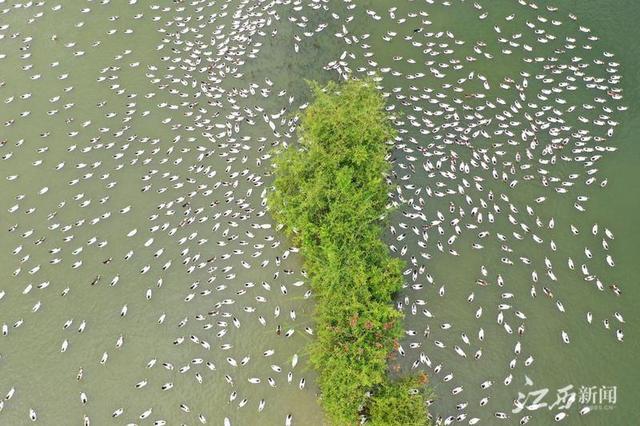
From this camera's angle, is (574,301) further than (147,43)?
No

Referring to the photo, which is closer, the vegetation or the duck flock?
the vegetation

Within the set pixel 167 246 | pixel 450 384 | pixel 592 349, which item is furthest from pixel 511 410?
pixel 167 246

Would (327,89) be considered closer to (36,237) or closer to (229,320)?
(229,320)

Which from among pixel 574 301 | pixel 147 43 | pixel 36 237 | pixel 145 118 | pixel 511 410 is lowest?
pixel 511 410

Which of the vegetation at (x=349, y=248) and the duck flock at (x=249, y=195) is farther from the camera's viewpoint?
A: the duck flock at (x=249, y=195)

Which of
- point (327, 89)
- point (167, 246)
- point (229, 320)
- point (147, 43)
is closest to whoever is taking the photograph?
point (229, 320)
